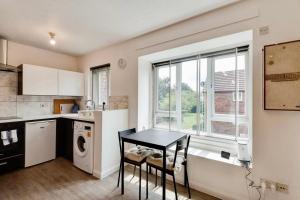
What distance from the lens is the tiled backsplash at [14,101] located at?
3.00 meters

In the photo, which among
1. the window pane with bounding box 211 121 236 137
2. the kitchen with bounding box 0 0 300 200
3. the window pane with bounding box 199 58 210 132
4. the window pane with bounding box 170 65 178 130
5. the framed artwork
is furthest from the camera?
the window pane with bounding box 170 65 178 130

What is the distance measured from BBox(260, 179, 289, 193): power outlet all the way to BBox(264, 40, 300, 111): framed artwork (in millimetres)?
800

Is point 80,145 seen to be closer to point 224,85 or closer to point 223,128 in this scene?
point 223,128

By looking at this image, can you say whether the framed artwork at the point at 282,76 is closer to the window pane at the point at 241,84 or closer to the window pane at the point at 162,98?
the window pane at the point at 241,84

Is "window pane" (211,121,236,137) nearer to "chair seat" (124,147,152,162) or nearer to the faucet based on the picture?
"chair seat" (124,147,152,162)

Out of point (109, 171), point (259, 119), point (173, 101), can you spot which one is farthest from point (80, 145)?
point (259, 119)

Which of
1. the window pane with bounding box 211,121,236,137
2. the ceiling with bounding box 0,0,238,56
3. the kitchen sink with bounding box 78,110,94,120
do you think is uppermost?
the ceiling with bounding box 0,0,238,56

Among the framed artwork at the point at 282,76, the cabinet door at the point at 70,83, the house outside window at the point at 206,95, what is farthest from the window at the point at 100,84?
the framed artwork at the point at 282,76

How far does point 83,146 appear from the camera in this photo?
9.37ft

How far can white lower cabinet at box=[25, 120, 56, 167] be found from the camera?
2.85 m

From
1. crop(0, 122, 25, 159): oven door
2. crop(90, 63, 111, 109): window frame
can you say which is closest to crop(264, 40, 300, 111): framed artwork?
crop(90, 63, 111, 109): window frame

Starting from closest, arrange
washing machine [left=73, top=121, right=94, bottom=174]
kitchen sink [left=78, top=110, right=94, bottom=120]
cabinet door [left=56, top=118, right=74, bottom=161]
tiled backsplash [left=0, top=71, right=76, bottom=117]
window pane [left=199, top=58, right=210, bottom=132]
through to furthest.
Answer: window pane [left=199, top=58, right=210, bottom=132], washing machine [left=73, top=121, right=94, bottom=174], kitchen sink [left=78, top=110, right=94, bottom=120], tiled backsplash [left=0, top=71, right=76, bottom=117], cabinet door [left=56, top=118, right=74, bottom=161]

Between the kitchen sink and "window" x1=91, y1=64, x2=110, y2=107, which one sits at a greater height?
"window" x1=91, y1=64, x2=110, y2=107

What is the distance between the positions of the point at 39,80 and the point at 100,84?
4.13 feet
